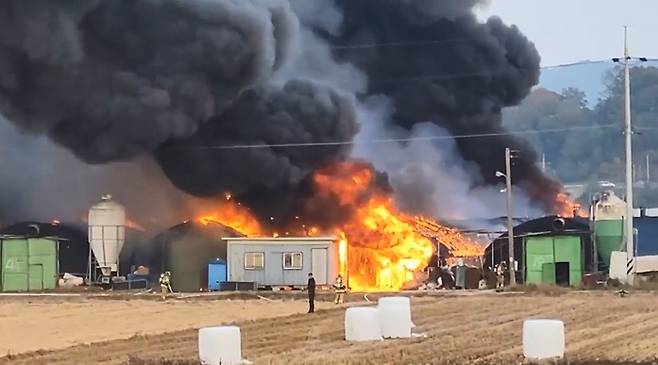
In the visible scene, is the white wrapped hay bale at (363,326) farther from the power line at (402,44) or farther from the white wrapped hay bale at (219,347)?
the power line at (402,44)

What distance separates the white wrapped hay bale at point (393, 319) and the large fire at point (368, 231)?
30.5 m

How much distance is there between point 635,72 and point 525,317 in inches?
3260

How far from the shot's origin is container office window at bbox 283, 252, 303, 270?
50.5 m

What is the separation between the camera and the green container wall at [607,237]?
169ft

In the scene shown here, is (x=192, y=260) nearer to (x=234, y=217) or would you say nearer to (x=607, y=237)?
(x=234, y=217)

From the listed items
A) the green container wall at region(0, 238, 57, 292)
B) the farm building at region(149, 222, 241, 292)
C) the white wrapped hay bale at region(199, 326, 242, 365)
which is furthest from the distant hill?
the white wrapped hay bale at region(199, 326, 242, 365)

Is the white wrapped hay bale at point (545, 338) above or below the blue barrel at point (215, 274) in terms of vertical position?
below

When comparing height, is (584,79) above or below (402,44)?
above

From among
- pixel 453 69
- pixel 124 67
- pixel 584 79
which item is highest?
pixel 584 79

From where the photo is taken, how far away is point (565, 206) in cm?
7312

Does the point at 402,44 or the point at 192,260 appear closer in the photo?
the point at 192,260

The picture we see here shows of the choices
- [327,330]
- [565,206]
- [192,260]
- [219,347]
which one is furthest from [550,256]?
[219,347]

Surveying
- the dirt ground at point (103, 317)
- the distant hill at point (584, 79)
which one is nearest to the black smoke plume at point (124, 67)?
the dirt ground at point (103, 317)

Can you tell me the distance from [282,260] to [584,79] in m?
64.0
